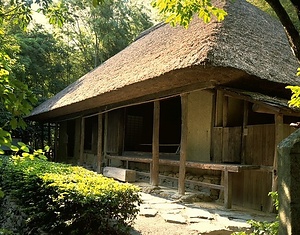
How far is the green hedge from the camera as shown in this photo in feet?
11.7

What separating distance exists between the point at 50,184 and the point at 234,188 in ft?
15.5

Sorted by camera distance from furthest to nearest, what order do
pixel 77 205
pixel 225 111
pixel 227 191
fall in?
pixel 225 111 < pixel 227 191 < pixel 77 205

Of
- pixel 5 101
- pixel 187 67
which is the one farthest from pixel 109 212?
pixel 187 67

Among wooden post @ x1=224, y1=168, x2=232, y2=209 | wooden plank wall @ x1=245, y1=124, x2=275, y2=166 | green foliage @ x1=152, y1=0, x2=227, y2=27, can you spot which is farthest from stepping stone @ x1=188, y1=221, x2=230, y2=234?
green foliage @ x1=152, y1=0, x2=227, y2=27

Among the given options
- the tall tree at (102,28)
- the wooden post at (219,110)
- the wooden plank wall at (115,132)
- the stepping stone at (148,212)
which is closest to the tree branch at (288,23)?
the stepping stone at (148,212)

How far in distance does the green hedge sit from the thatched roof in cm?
300

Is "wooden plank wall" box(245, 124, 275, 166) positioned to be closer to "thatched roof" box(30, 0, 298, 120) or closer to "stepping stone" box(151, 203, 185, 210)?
"thatched roof" box(30, 0, 298, 120)

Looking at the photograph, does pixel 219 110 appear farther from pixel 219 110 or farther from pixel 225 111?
pixel 225 111

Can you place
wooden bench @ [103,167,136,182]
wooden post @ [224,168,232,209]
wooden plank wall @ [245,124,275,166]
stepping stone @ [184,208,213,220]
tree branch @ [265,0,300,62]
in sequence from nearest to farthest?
tree branch @ [265,0,300,62], stepping stone @ [184,208,213,220], wooden post @ [224,168,232,209], wooden plank wall @ [245,124,275,166], wooden bench @ [103,167,136,182]

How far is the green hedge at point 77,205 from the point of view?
3.55 meters

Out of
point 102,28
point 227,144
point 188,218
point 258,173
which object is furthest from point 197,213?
point 102,28

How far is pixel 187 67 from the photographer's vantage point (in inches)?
237

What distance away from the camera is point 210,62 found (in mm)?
5695

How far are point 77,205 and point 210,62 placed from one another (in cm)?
342
